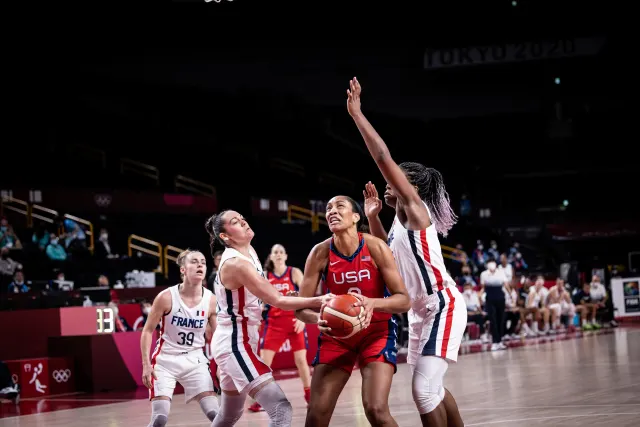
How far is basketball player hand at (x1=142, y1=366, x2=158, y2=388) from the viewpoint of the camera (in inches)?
287

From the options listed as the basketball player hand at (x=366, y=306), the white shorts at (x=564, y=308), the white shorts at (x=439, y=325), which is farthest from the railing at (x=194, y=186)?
the basketball player hand at (x=366, y=306)

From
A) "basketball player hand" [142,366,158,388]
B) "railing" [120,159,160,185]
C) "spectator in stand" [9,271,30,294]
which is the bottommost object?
"basketball player hand" [142,366,158,388]

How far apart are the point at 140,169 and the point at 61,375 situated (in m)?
17.3

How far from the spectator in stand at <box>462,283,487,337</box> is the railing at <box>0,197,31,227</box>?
36.7 feet

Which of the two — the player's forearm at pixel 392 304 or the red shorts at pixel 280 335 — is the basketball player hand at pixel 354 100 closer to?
the player's forearm at pixel 392 304

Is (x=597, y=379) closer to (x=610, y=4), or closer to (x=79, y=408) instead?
(x=79, y=408)

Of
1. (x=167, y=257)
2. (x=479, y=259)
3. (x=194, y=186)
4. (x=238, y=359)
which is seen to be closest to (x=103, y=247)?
(x=167, y=257)

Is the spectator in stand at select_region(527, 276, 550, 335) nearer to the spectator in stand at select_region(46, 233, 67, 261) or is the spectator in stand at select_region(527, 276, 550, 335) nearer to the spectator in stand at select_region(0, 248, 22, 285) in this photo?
the spectator in stand at select_region(46, 233, 67, 261)

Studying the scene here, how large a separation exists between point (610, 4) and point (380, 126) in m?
12.5

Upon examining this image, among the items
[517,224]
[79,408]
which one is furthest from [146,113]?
[79,408]

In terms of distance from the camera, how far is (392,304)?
5.45 metres

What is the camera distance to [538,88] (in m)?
36.5

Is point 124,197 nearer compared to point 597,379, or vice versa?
point 597,379

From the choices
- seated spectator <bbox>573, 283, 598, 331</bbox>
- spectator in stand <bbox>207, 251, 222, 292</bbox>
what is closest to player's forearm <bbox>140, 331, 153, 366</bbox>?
spectator in stand <bbox>207, 251, 222, 292</bbox>
